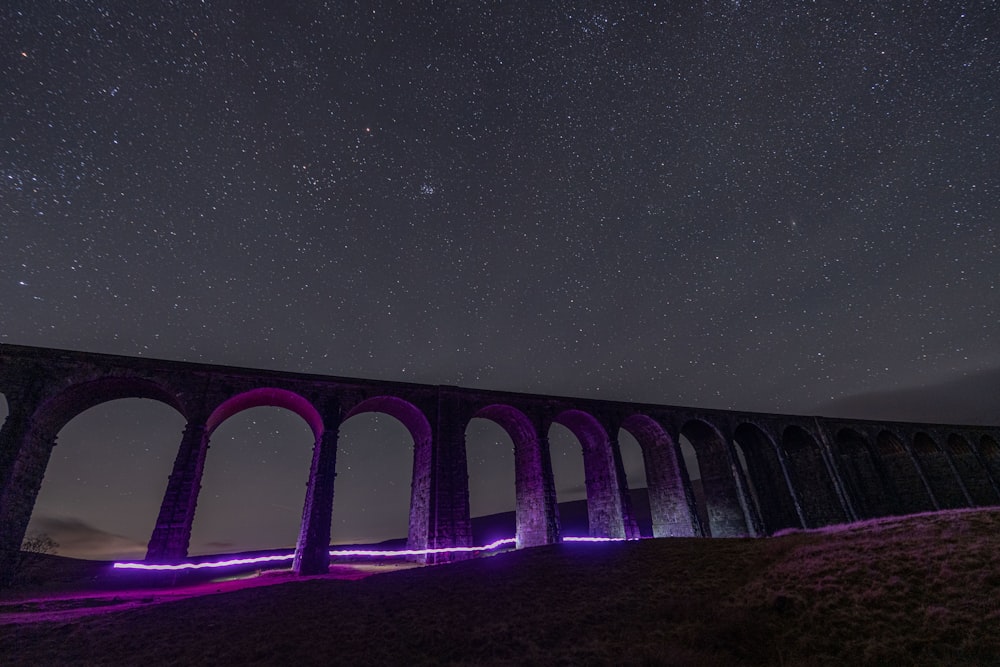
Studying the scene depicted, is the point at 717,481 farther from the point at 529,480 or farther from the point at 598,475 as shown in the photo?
the point at 529,480

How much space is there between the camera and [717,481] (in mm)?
33562

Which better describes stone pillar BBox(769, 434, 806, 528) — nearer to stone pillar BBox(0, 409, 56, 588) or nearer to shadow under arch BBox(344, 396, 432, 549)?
shadow under arch BBox(344, 396, 432, 549)

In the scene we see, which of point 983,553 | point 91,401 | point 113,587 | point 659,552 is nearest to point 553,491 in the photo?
point 659,552

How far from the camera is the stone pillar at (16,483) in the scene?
55.8 ft

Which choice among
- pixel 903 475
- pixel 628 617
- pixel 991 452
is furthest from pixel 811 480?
pixel 628 617

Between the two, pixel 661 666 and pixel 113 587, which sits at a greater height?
pixel 113 587

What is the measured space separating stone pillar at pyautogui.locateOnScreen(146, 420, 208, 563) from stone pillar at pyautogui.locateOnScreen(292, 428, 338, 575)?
4.77 meters

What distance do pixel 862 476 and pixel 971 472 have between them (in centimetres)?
1523

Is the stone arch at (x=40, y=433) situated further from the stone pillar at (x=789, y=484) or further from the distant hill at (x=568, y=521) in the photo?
the distant hill at (x=568, y=521)

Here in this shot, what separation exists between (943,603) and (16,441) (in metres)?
30.8

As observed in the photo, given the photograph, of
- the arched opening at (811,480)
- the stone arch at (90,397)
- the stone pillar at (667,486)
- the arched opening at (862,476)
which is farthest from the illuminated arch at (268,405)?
the arched opening at (862,476)

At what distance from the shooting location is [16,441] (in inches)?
685

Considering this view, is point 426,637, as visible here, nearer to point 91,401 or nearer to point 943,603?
point 943,603

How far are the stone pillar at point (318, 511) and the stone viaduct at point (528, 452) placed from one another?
6 cm
